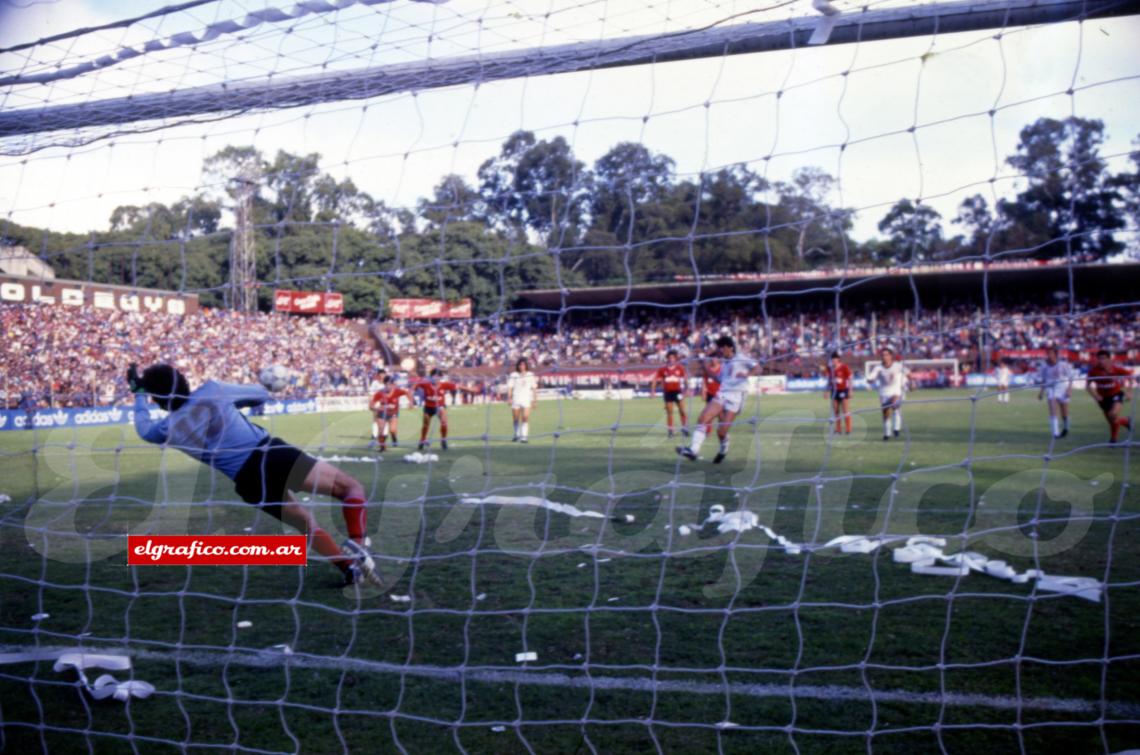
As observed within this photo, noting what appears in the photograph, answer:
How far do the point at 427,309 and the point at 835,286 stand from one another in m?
2.14

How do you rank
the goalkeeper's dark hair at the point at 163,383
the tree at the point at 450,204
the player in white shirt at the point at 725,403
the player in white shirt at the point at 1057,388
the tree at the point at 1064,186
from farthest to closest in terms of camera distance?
the player in white shirt at the point at 1057,388, the player in white shirt at the point at 725,403, the goalkeeper's dark hair at the point at 163,383, the tree at the point at 450,204, the tree at the point at 1064,186

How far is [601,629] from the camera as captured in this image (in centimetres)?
466

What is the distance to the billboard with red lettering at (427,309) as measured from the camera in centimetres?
440

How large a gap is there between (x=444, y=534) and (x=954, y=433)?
11827 mm

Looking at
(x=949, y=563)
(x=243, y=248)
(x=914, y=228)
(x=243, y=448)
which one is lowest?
(x=949, y=563)

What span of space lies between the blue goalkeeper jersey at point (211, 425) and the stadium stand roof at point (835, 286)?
6.40ft

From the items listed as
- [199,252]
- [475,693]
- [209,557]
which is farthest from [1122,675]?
[209,557]

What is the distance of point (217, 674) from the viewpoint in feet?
13.5

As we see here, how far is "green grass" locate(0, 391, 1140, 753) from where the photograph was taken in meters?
3.40

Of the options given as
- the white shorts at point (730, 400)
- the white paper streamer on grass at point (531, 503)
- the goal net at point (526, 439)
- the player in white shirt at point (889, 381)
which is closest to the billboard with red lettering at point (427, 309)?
the goal net at point (526, 439)

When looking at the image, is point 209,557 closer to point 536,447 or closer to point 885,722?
point 885,722

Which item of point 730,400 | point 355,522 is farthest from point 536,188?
point 730,400

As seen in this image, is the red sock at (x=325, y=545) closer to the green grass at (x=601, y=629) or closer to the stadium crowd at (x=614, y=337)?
the green grass at (x=601, y=629)

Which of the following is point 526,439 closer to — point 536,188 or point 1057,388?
point 536,188
